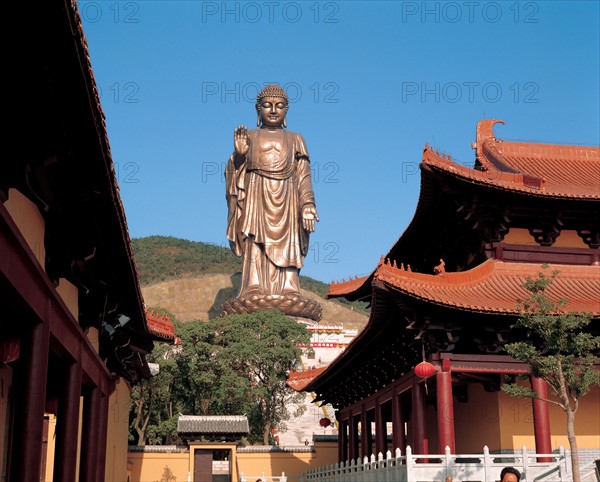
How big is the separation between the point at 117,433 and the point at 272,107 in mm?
36385

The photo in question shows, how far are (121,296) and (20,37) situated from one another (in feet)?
31.8

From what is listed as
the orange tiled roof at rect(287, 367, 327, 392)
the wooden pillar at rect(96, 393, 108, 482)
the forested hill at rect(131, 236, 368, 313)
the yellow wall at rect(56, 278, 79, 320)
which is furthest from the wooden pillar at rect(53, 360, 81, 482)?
the forested hill at rect(131, 236, 368, 313)

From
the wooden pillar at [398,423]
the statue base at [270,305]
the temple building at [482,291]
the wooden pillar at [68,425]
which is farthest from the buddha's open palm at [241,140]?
the wooden pillar at [68,425]

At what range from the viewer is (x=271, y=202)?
5656cm

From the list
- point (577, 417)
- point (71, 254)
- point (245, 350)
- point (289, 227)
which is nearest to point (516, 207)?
point (577, 417)

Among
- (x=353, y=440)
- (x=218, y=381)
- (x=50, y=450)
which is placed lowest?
(x=50, y=450)

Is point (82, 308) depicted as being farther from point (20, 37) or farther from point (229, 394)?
point (229, 394)

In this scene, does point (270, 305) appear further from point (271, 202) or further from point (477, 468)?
point (477, 468)

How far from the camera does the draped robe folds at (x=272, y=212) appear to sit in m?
56.4

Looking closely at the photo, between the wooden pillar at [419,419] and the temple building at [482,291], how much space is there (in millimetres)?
25

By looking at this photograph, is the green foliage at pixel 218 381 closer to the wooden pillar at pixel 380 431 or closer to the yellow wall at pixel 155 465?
the yellow wall at pixel 155 465

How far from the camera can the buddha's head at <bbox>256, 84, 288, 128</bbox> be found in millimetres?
57375

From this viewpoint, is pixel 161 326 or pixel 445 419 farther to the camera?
pixel 161 326

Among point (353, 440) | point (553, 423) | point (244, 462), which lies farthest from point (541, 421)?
point (244, 462)
